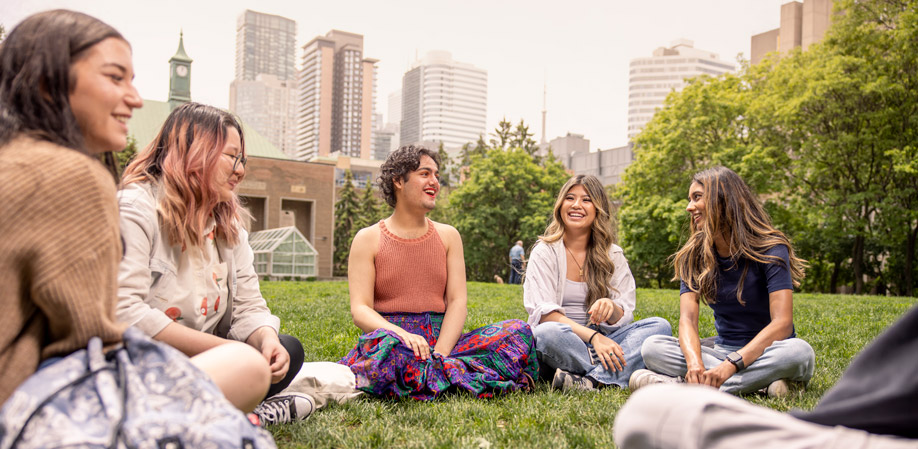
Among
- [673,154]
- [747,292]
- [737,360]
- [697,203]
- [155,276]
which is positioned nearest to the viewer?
[155,276]

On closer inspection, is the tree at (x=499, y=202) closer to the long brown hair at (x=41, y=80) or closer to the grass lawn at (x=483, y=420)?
the grass lawn at (x=483, y=420)

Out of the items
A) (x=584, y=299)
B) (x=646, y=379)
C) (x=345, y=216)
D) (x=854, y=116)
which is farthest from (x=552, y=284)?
(x=345, y=216)

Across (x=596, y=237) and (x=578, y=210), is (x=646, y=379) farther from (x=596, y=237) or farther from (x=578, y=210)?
(x=578, y=210)

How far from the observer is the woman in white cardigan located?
4.75 metres

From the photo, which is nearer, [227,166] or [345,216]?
[227,166]

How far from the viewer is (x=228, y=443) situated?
1.65 meters

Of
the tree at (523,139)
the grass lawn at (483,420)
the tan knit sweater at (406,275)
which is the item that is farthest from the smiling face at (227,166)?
the tree at (523,139)

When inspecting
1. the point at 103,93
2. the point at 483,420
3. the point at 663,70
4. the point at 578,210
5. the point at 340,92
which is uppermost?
the point at 663,70

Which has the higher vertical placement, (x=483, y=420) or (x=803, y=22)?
(x=803, y=22)

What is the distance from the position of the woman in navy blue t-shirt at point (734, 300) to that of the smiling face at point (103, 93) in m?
3.43

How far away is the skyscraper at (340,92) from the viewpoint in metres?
175

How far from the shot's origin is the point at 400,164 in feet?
15.7

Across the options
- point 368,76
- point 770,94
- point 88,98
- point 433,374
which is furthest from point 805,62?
point 368,76

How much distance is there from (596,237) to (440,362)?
68.3 inches
